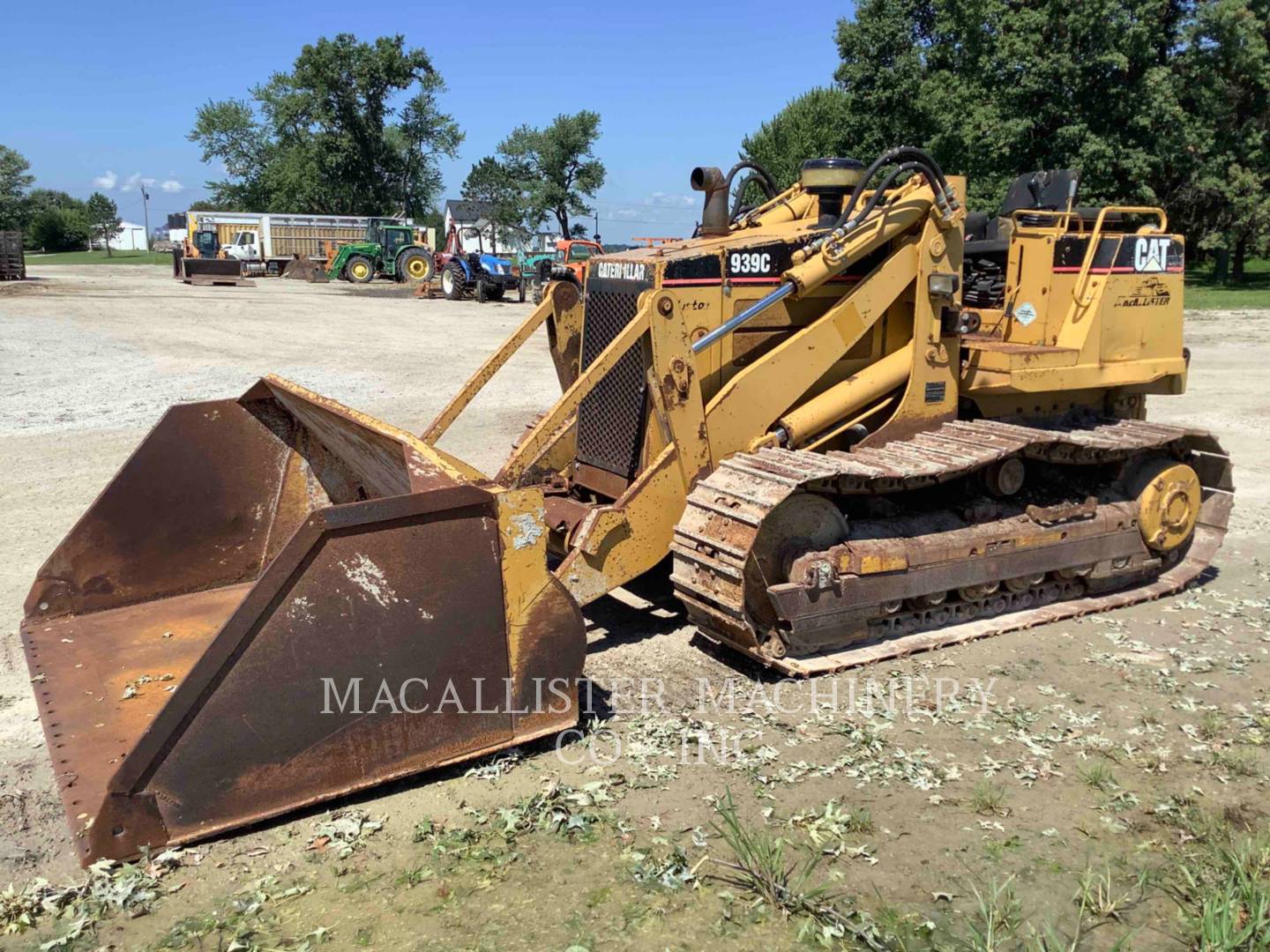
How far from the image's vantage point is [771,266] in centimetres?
584

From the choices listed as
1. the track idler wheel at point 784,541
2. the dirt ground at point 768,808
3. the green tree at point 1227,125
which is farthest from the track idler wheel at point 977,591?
the green tree at point 1227,125

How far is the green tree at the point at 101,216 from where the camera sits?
88.2 m

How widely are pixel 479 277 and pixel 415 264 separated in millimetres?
6555

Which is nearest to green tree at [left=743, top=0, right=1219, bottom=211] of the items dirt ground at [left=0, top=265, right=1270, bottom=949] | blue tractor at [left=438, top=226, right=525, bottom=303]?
blue tractor at [left=438, top=226, right=525, bottom=303]

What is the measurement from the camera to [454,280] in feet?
104

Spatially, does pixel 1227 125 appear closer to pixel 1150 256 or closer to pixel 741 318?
pixel 1150 256

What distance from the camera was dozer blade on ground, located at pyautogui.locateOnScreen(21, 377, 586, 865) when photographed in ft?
12.1

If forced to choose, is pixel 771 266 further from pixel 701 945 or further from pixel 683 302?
pixel 701 945

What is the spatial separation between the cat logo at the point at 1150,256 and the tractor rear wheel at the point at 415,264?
31.4 metres

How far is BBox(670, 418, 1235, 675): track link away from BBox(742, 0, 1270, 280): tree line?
26921mm

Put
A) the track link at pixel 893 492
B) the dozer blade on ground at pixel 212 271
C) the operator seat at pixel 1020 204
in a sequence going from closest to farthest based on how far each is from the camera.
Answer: the track link at pixel 893 492 → the operator seat at pixel 1020 204 → the dozer blade on ground at pixel 212 271

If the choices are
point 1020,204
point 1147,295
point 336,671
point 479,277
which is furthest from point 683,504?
point 479,277

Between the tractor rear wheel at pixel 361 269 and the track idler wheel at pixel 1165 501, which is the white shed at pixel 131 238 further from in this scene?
the track idler wheel at pixel 1165 501

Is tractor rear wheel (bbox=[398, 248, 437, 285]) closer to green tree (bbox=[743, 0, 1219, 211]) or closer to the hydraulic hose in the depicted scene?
green tree (bbox=[743, 0, 1219, 211])
